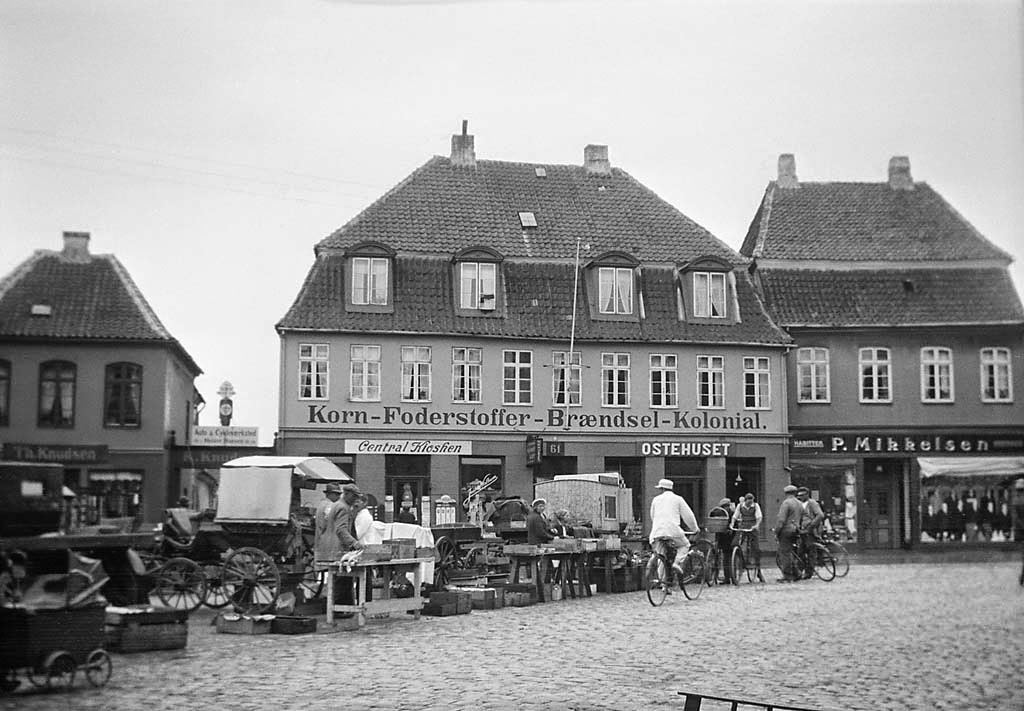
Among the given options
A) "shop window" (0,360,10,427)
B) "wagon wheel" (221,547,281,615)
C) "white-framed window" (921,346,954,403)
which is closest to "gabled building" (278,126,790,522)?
"white-framed window" (921,346,954,403)

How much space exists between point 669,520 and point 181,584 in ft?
9.12

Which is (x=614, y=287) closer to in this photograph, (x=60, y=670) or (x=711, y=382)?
(x=711, y=382)

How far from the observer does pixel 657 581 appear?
9.95 metres

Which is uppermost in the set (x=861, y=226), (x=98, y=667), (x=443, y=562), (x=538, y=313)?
(x=861, y=226)

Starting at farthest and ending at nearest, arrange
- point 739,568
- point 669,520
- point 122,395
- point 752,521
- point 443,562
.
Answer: point 443,562
point 739,568
point 669,520
point 752,521
point 122,395

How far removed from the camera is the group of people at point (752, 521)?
22.7ft

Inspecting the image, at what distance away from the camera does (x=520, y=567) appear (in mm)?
11031

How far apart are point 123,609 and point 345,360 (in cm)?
179

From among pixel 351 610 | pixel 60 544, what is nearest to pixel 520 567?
pixel 351 610

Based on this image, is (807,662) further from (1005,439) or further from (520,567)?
(520,567)

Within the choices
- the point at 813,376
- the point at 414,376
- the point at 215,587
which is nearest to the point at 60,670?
the point at 414,376

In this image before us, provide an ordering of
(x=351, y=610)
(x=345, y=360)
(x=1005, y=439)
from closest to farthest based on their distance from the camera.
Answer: (x=1005, y=439), (x=345, y=360), (x=351, y=610)

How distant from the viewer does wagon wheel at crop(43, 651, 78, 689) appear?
488 cm

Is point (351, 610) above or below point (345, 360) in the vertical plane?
below
